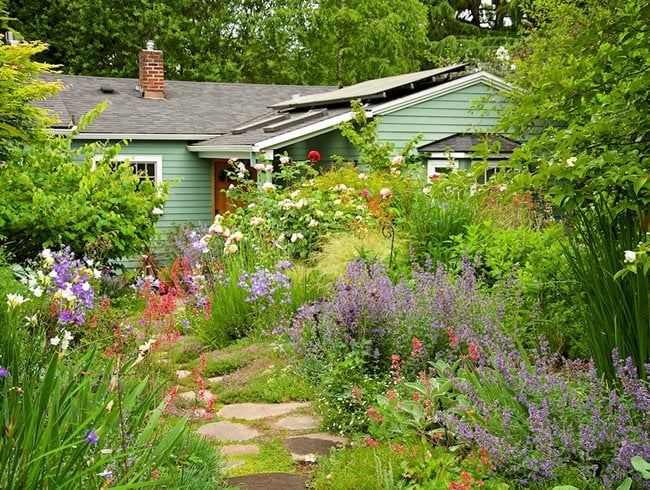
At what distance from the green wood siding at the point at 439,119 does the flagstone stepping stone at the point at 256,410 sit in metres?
10.6

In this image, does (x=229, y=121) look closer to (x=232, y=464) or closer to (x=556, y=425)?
(x=232, y=464)

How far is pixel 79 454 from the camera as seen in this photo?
241cm

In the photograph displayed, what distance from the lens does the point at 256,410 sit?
550 cm

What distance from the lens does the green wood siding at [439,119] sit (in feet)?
51.5

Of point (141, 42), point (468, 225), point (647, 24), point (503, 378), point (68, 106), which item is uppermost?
point (141, 42)

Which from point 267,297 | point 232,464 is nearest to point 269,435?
point 232,464

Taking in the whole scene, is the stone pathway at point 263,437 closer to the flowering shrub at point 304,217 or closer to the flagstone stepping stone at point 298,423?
the flagstone stepping stone at point 298,423

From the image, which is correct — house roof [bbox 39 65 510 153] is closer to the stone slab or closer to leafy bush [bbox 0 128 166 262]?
leafy bush [bbox 0 128 166 262]

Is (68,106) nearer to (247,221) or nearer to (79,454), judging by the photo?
(247,221)

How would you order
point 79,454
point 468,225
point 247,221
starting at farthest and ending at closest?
point 247,221
point 468,225
point 79,454

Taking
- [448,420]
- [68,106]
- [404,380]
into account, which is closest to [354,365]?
[404,380]

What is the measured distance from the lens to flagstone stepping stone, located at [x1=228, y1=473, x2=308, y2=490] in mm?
4008

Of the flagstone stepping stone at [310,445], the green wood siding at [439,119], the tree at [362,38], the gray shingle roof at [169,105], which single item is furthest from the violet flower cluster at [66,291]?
the tree at [362,38]

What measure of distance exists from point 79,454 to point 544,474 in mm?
2081
